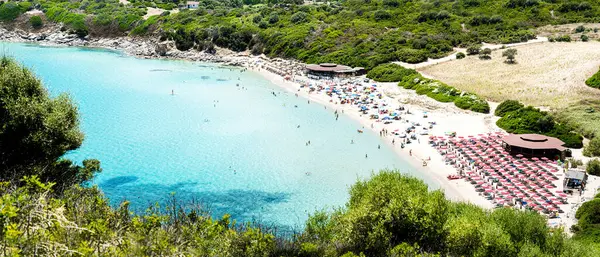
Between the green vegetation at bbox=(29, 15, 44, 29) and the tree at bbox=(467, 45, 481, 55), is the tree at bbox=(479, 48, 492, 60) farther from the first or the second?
the green vegetation at bbox=(29, 15, 44, 29)

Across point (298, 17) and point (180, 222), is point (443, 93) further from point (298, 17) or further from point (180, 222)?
point (298, 17)

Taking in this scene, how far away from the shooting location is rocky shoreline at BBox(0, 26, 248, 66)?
3888 inches

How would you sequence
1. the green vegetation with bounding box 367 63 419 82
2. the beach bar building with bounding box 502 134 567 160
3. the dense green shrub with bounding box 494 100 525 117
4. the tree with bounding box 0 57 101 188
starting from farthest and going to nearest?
the green vegetation with bounding box 367 63 419 82, the dense green shrub with bounding box 494 100 525 117, the beach bar building with bounding box 502 134 567 160, the tree with bounding box 0 57 101 188

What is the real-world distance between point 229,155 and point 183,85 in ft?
111

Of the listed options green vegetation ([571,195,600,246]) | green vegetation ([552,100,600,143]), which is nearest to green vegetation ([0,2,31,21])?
green vegetation ([552,100,600,143])

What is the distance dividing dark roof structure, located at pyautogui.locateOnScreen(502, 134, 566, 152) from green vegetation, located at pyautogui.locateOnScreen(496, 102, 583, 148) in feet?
7.65

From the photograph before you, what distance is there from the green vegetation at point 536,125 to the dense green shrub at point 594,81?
17293 millimetres

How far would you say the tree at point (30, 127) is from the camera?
2383cm

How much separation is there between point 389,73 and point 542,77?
865 inches

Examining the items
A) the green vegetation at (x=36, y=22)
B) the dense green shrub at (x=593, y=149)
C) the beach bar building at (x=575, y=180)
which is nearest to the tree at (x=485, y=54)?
the dense green shrub at (x=593, y=149)

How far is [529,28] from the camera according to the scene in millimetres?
97688

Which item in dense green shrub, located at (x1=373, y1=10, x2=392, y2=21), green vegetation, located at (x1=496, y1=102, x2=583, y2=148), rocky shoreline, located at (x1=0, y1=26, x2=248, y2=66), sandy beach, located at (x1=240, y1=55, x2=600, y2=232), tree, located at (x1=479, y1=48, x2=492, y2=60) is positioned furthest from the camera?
dense green shrub, located at (x1=373, y1=10, x2=392, y2=21)

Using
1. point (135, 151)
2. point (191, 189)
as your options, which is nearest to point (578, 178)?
point (191, 189)

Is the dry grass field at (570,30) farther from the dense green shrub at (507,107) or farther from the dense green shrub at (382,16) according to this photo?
the dense green shrub at (507,107)
